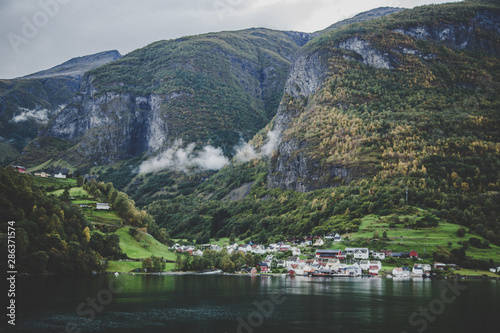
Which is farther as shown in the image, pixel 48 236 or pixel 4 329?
pixel 48 236

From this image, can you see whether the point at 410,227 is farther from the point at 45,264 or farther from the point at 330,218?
the point at 45,264

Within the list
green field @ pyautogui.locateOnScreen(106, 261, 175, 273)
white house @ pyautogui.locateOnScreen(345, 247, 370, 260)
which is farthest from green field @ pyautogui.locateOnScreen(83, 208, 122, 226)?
white house @ pyautogui.locateOnScreen(345, 247, 370, 260)

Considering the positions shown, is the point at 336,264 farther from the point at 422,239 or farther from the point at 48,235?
the point at 48,235

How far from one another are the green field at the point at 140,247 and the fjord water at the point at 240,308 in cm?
3997

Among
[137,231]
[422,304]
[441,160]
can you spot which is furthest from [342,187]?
[422,304]

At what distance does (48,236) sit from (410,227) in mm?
106683

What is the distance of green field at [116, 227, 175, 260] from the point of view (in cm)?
12488

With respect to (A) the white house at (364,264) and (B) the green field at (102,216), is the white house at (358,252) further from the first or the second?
(B) the green field at (102,216)

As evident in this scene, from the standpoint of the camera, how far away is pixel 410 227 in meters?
141

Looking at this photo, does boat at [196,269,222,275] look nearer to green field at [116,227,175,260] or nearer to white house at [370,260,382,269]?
green field at [116,227,175,260]

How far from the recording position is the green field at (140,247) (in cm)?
12488

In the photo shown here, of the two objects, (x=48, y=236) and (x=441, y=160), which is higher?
(x=441, y=160)

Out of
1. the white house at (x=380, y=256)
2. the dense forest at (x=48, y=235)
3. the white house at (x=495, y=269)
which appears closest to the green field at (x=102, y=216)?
the dense forest at (x=48, y=235)

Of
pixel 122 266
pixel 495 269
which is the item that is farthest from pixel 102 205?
pixel 495 269
